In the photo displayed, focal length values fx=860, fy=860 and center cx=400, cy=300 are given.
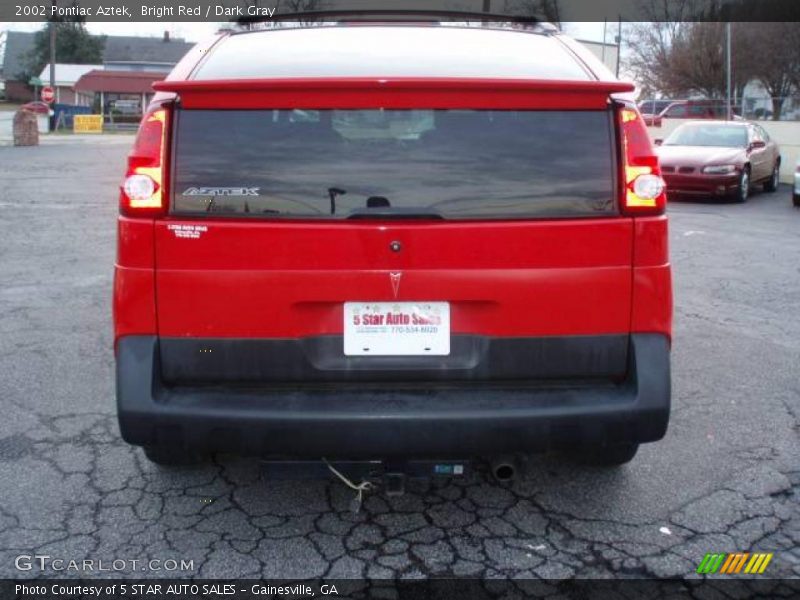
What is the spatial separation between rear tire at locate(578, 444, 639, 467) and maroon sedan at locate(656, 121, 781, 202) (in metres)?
12.5

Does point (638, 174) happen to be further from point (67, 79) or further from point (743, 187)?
point (67, 79)

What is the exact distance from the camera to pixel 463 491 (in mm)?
3723

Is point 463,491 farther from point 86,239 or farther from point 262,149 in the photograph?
point 86,239

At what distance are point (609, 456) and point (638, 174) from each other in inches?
54.1

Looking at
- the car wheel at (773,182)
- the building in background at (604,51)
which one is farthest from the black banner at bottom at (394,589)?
the building in background at (604,51)

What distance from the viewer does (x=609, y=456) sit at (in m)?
3.79

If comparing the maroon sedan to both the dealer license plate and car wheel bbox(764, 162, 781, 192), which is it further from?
the dealer license plate

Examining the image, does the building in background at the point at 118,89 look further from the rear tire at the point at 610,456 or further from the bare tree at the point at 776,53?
the rear tire at the point at 610,456

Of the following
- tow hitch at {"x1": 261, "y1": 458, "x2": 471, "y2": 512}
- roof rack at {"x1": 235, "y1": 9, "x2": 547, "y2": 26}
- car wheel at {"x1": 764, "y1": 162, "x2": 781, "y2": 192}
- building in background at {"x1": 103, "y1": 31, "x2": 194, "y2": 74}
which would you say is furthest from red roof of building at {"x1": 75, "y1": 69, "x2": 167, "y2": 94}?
tow hitch at {"x1": 261, "y1": 458, "x2": 471, "y2": 512}

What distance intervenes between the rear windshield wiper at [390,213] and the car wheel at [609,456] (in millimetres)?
1416

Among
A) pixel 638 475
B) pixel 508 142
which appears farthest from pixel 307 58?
pixel 638 475

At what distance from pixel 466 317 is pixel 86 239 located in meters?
8.15

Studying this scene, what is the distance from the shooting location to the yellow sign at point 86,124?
44844mm

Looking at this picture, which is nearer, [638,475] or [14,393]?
[638,475]
